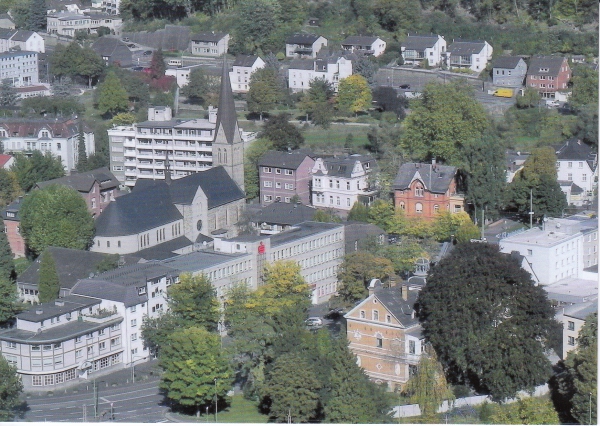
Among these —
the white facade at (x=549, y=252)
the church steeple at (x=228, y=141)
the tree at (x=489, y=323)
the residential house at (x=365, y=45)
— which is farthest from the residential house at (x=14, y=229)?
the residential house at (x=365, y=45)

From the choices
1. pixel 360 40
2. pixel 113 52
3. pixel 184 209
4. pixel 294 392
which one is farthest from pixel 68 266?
pixel 360 40

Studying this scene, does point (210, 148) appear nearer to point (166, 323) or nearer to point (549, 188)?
point (549, 188)

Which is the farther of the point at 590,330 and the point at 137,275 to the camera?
the point at 137,275

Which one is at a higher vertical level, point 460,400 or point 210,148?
point 210,148

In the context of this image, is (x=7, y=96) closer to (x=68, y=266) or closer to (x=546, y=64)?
(x=546, y=64)

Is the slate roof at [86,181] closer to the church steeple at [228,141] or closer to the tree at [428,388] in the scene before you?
the church steeple at [228,141]

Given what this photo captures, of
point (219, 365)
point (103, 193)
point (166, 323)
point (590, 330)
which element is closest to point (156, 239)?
point (103, 193)
